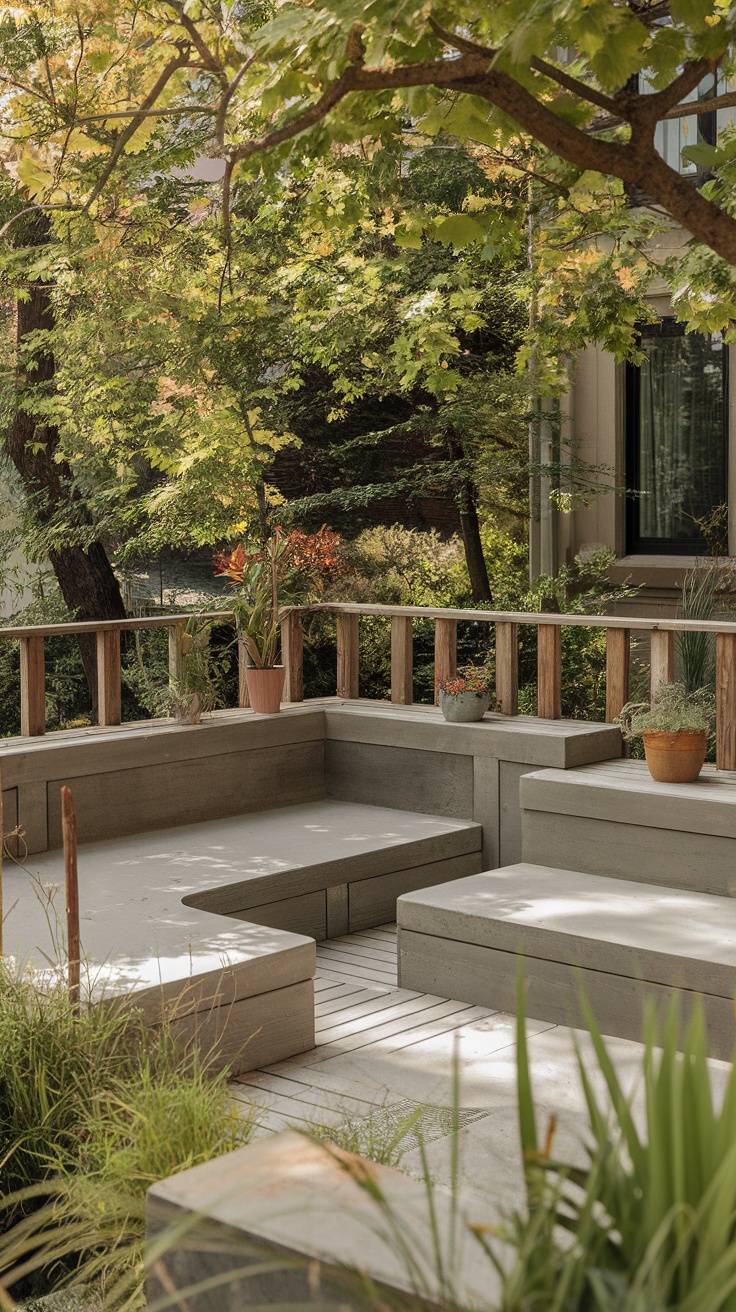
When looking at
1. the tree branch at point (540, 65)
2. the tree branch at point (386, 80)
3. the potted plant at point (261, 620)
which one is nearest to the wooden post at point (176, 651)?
the potted plant at point (261, 620)

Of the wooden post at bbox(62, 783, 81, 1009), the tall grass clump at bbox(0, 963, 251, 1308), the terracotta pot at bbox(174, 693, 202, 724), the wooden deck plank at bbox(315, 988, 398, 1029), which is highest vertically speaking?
the terracotta pot at bbox(174, 693, 202, 724)

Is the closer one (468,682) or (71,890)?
(71,890)

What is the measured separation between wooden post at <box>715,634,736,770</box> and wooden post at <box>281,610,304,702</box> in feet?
7.68

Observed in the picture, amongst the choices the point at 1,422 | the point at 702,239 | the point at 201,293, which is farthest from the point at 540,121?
the point at 1,422

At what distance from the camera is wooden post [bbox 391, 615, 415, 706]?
694 cm

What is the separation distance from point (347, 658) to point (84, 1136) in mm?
4371

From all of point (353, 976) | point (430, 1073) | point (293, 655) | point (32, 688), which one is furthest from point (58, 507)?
point (430, 1073)

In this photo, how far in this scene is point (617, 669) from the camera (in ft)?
20.2

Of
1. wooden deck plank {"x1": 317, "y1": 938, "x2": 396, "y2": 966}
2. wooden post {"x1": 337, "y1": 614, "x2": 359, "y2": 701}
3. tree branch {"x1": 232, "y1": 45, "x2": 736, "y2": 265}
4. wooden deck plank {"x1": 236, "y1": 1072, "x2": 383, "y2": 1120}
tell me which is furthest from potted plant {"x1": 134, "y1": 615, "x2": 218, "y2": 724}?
tree branch {"x1": 232, "y1": 45, "x2": 736, "y2": 265}

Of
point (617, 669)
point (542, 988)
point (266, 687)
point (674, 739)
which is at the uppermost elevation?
point (617, 669)

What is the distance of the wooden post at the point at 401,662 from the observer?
273 inches

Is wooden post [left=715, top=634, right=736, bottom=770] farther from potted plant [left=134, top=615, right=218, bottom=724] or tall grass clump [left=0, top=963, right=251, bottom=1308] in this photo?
tall grass clump [left=0, top=963, right=251, bottom=1308]

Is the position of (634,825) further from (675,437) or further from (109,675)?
(675,437)

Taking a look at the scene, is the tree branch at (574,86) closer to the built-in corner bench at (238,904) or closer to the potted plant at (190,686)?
the built-in corner bench at (238,904)
